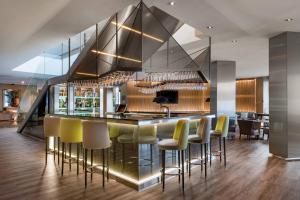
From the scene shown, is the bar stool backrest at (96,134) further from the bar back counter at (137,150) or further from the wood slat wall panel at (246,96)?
the wood slat wall panel at (246,96)

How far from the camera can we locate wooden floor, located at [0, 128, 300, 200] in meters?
3.57

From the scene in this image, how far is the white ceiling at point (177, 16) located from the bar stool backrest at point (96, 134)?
222 centimetres

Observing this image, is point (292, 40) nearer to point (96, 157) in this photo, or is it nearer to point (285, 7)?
point (285, 7)

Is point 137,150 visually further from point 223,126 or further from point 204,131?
point 223,126

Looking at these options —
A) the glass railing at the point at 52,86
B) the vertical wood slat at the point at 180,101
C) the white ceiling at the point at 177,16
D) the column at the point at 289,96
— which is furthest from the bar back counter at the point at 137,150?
the vertical wood slat at the point at 180,101

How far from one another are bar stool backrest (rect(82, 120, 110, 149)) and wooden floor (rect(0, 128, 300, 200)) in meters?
0.73

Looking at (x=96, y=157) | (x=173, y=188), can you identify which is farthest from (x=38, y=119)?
(x=173, y=188)

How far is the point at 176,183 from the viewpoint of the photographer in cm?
411

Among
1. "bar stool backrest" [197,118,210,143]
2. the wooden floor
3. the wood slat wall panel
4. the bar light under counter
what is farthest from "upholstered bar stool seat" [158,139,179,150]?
the wood slat wall panel

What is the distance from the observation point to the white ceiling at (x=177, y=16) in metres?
4.18

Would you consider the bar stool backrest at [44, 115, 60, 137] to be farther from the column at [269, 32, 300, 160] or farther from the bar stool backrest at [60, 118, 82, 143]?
the column at [269, 32, 300, 160]

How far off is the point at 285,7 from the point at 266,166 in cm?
333

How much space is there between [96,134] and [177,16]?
284cm

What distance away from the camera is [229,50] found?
7754 millimetres
